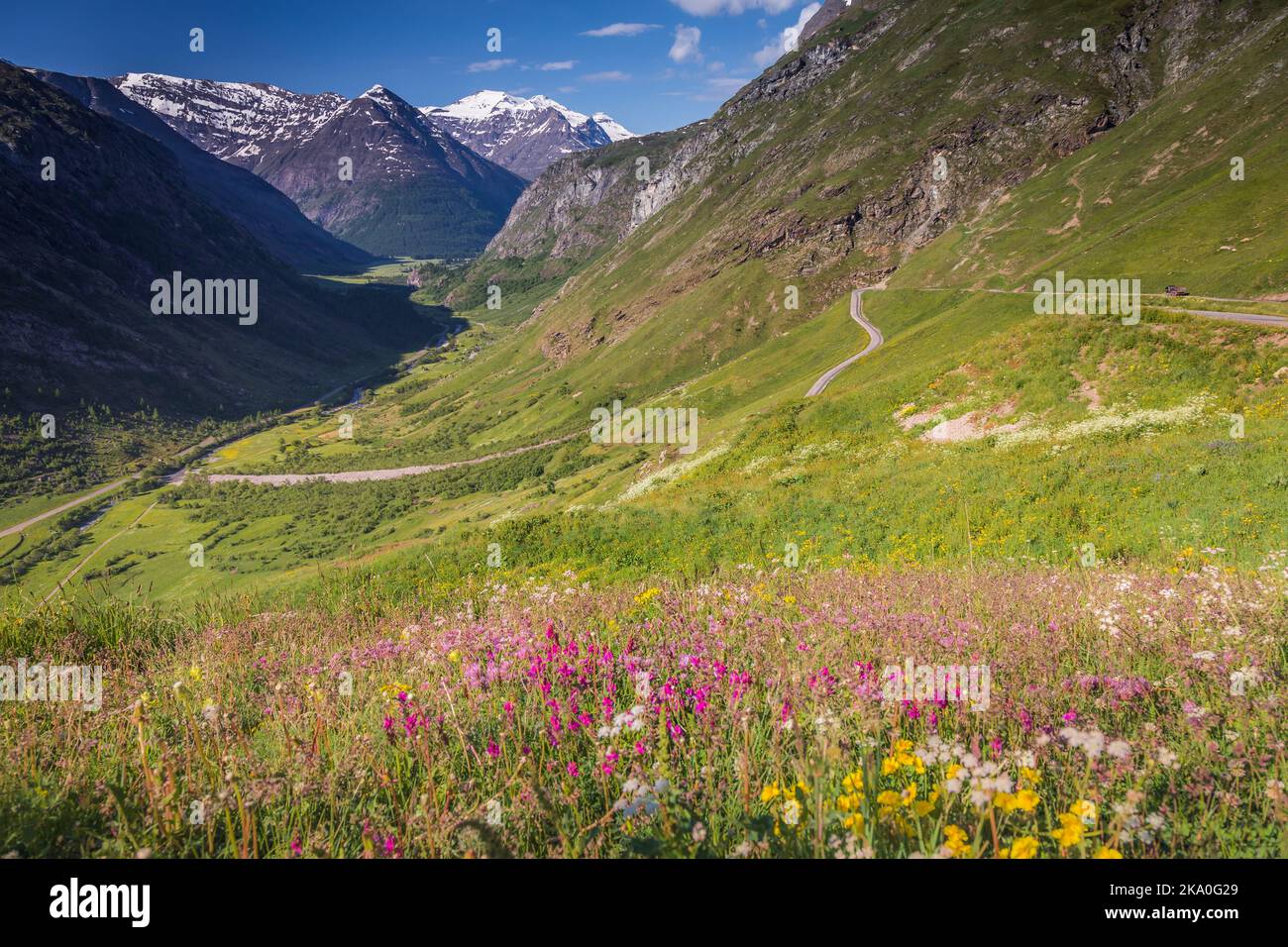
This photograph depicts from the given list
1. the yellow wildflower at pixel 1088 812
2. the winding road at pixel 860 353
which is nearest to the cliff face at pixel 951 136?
the winding road at pixel 860 353

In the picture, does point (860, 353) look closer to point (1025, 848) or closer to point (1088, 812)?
point (1088, 812)

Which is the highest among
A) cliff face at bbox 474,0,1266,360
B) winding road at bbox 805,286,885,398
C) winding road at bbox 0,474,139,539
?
cliff face at bbox 474,0,1266,360

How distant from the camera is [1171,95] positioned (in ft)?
340

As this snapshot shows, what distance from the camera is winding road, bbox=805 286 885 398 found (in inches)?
2237

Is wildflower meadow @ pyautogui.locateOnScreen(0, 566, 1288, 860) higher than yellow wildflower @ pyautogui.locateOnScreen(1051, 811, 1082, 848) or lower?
lower

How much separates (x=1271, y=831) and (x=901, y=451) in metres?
25.9

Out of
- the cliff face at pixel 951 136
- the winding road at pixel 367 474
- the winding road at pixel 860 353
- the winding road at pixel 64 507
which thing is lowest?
the winding road at pixel 64 507

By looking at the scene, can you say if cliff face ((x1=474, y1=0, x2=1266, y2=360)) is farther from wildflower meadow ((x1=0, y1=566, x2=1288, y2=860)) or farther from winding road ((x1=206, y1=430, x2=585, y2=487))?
wildflower meadow ((x1=0, y1=566, x2=1288, y2=860))

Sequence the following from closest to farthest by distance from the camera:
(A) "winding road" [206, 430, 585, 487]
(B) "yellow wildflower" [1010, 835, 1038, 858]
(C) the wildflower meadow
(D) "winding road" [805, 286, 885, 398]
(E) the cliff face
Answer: (B) "yellow wildflower" [1010, 835, 1038, 858] < (C) the wildflower meadow < (D) "winding road" [805, 286, 885, 398] < (E) the cliff face < (A) "winding road" [206, 430, 585, 487]

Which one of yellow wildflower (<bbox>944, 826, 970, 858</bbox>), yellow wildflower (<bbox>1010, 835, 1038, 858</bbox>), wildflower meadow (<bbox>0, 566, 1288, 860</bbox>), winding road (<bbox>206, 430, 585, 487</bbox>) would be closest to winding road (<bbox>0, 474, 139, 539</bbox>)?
winding road (<bbox>206, 430, 585, 487</bbox>)

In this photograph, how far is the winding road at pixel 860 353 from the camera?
186 feet

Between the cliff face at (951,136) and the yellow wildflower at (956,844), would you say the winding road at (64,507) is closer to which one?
the cliff face at (951,136)
